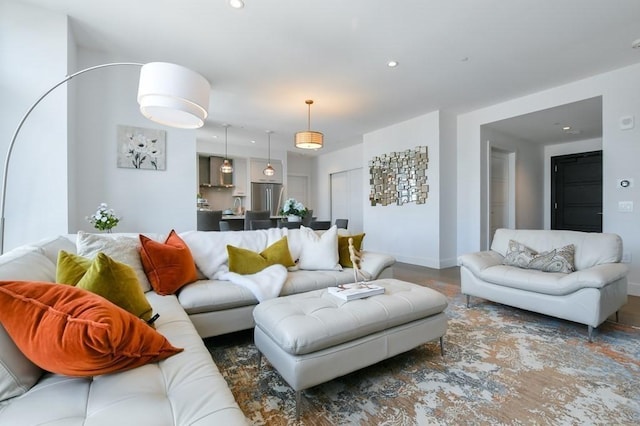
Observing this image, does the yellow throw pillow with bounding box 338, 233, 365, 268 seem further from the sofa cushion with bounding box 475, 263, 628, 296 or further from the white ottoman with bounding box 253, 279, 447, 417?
the sofa cushion with bounding box 475, 263, 628, 296

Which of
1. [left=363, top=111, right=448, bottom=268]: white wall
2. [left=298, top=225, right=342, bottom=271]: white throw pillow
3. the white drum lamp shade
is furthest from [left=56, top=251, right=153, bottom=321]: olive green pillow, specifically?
[left=363, top=111, right=448, bottom=268]: white wall

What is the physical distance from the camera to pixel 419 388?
1.73m

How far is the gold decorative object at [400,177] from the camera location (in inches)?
212

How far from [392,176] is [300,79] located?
2.84 m

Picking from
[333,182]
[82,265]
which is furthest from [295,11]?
[333,182]

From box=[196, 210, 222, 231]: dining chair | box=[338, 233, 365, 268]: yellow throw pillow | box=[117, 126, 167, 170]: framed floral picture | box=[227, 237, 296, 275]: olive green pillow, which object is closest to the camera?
box=[227, 237, 296, 275]: olive green pillow

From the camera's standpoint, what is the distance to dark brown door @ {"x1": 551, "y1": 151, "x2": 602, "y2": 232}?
596 cm

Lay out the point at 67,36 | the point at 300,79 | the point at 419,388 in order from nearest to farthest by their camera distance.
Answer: the point at 419,388, the point at 67,36, the point at 300,79

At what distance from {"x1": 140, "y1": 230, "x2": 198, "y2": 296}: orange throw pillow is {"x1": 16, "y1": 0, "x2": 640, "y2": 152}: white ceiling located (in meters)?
2.07

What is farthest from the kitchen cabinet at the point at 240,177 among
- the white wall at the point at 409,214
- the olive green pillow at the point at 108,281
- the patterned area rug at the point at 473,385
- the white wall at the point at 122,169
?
the olive green pillow at the point at 108,281

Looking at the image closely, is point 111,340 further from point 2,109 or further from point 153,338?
point 2,109

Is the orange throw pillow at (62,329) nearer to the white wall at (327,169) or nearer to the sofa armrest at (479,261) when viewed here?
the sofa armrest at (479,261)

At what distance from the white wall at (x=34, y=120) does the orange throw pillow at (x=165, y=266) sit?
55.0 inches

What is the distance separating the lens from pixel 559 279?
251cm
